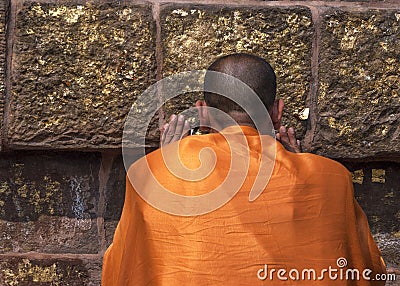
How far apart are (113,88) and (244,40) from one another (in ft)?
1.36

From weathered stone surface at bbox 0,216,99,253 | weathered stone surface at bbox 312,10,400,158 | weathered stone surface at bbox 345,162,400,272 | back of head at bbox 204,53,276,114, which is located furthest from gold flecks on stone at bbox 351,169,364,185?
weathered stone surface at bbox 0,216,99,253

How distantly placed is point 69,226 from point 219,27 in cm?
76

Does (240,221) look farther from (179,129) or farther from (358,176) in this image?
(358,176)

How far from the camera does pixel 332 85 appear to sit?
274 cm

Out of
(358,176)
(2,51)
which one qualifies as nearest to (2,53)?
(2,51)

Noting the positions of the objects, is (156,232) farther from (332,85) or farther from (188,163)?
(332,85)

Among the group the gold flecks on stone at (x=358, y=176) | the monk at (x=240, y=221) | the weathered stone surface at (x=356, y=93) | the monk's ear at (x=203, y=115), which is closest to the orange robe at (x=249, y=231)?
the monk at (x=240, y=221)

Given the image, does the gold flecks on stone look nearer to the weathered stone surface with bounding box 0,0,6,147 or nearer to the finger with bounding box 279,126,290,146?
the finger with bounding box 279,126,290,146

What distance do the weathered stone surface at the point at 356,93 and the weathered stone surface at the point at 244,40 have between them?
6cm

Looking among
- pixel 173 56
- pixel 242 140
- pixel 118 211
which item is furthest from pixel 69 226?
pixel 242 140

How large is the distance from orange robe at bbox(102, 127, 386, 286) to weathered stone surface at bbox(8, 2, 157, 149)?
1.42 ft

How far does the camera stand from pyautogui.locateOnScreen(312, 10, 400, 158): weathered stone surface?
274cm

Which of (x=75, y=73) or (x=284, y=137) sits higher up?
(x=75, y=73)

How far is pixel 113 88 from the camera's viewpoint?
2705 millimetres
